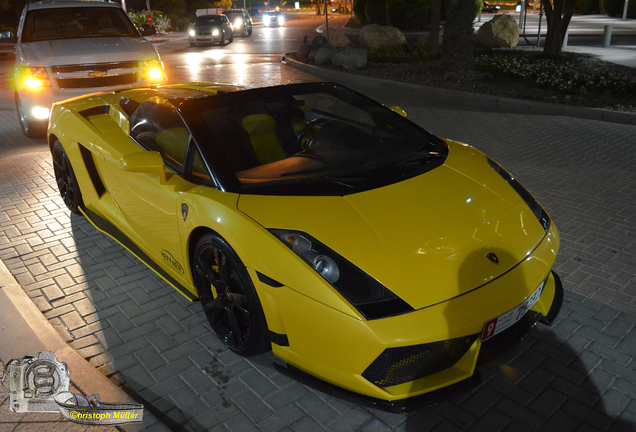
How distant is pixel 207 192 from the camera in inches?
115

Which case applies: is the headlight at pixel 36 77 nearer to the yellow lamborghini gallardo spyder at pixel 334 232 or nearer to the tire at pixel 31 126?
the tire at pixel 31 126

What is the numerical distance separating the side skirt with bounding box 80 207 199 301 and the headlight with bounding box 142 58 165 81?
390cm

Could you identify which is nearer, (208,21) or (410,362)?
(410,362)

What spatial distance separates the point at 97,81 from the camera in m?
7.61

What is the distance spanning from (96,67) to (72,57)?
0.33 m

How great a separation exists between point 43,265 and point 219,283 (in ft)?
6.81

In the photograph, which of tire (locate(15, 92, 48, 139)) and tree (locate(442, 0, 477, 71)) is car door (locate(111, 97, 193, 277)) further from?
tree (locate(442, 0, 477, 71))

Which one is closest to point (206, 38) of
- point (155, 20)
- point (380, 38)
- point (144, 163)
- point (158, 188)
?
point (380, 38)

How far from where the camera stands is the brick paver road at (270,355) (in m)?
2.55

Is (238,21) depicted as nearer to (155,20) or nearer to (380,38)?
(155,20)

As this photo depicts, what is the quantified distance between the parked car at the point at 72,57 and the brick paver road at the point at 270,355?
6.94 feet

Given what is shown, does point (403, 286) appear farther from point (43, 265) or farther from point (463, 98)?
point (463, 98)

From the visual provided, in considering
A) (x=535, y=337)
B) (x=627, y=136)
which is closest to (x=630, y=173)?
(x=627, y=136)

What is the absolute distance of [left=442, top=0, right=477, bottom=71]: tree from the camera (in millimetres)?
12117
